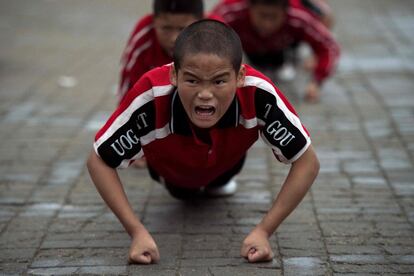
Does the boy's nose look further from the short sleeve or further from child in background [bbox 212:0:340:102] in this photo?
child in background [bbox 212:0:340:102]

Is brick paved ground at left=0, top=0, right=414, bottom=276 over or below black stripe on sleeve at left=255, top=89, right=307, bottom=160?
below

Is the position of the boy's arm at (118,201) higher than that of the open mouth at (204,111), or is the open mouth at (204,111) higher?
the open mouth at (204,111)

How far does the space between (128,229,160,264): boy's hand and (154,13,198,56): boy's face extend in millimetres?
1668

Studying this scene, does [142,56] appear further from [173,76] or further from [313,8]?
[313,8]

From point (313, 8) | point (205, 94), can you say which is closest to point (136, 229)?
point (205, 94)

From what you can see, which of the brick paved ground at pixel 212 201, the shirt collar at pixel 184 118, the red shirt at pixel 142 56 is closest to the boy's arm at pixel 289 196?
the brick paved ground at pixel 212 201

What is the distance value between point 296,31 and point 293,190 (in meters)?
3.39

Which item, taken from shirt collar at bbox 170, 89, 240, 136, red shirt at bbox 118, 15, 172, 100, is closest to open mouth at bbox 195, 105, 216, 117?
shirt collar at bbox 170, 89, 240, 136

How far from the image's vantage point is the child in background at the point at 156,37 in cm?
473

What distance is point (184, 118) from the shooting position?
11.6 ft

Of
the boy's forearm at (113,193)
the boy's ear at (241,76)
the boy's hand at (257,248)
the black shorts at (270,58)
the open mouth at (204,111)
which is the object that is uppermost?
the boy's ear at (241,76)

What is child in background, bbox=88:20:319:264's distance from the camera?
3301 mm

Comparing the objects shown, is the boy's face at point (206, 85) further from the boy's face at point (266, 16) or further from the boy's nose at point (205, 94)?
the boy's face at point (266, 16)

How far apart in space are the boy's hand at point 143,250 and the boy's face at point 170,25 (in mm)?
1668
